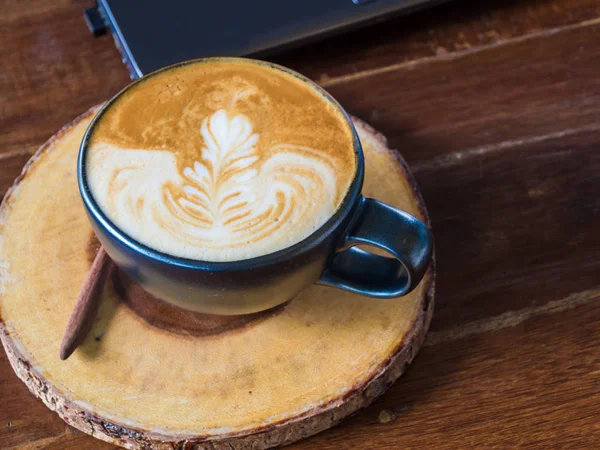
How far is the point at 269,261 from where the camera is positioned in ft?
1.98

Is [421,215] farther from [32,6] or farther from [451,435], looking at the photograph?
[32,6]

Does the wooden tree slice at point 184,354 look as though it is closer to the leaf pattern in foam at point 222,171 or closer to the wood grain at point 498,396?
the wood grain at point 498,396

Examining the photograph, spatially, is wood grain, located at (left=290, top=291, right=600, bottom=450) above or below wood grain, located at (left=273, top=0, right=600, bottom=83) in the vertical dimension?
below

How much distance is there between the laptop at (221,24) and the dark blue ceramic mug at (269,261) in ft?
0.99

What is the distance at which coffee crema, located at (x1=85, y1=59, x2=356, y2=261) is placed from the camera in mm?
628

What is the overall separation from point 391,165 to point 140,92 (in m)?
0.32

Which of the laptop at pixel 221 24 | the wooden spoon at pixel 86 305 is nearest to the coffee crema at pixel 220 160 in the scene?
the wooden spoon at pixel 86 305

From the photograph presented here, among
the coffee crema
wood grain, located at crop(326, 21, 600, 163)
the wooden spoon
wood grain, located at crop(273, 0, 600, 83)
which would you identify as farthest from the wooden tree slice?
wood grain, located at crop(273, 0, 600, 83)

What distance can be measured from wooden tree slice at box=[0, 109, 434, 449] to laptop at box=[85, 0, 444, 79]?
294 mm

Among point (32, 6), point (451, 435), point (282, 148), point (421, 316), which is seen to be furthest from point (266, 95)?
point (32, 6)

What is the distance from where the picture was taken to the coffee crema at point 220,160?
2.06 ft

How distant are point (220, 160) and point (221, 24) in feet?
1.26

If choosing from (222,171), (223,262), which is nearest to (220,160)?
(222,171)

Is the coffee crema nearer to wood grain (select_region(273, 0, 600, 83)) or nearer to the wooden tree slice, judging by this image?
the wooden tree slice
